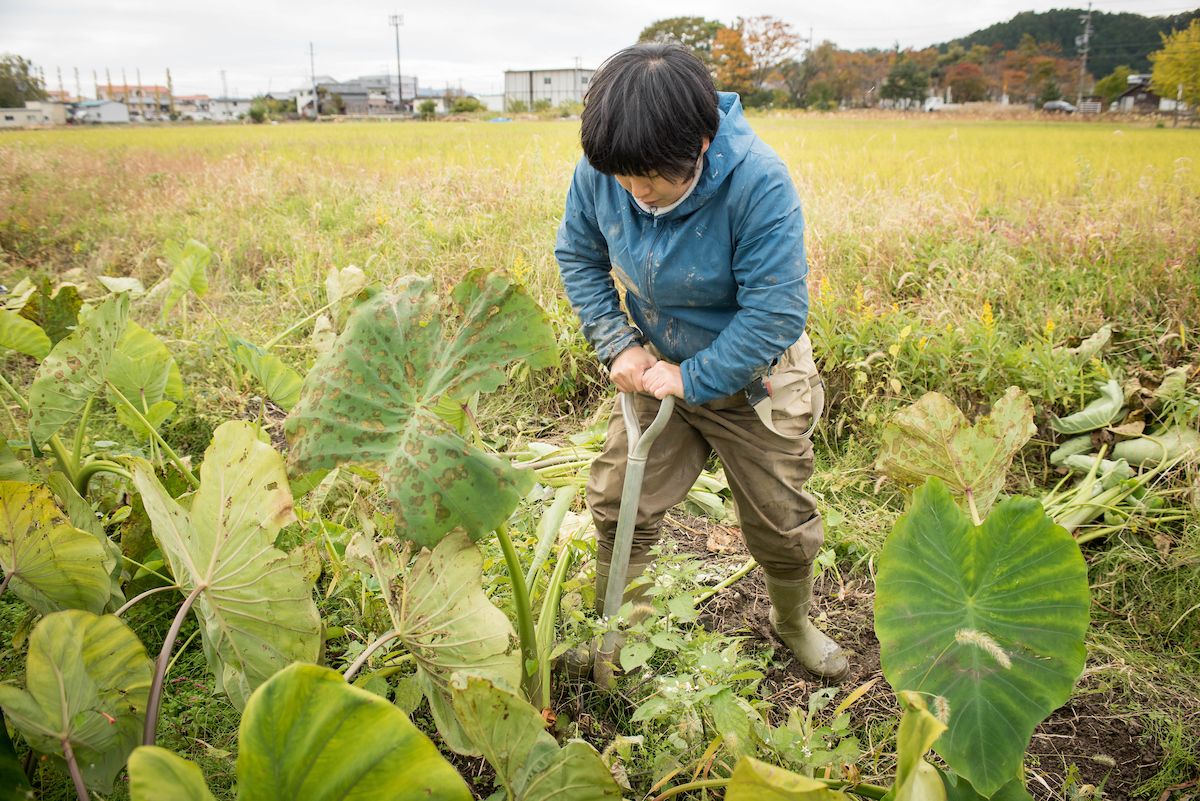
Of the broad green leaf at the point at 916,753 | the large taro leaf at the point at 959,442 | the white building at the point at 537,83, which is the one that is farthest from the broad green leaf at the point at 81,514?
the white building at the point at 537,83

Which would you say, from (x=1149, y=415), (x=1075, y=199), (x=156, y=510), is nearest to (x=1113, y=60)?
(x=1075, y=199)

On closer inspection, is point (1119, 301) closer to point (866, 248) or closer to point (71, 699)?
point (866, 248)

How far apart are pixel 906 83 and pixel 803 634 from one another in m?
33.7

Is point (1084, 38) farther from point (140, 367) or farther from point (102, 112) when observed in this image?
point (102, 112)

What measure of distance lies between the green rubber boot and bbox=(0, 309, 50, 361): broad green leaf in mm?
1716

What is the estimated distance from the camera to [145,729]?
34.3 inches

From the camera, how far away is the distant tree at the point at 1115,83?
401 inches

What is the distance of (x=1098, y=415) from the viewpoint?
200 cm

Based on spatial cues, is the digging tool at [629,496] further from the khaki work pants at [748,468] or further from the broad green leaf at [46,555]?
the broad green leaf at [46,555]

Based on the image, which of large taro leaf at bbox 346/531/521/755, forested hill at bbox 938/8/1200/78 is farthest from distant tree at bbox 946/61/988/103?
large taro leaf at bbox 346/531/521/755

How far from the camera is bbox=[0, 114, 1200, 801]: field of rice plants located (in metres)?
1.26

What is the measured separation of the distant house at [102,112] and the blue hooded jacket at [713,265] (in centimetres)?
3860

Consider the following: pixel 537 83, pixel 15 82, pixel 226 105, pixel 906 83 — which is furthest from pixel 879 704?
pixel 226 105

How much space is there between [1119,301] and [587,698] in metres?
2.52
